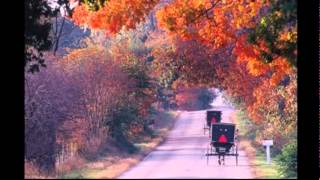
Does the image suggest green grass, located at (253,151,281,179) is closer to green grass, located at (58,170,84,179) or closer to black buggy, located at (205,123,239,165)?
black buggy, located at (205,123,239,165)

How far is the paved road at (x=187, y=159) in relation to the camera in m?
19.5

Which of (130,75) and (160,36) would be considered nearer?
(130,75)

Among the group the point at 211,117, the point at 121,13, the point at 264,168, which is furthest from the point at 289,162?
the point at 211,117

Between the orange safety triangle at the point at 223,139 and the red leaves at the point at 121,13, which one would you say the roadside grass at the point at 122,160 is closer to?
the orange safety triangle at the point at 223,139

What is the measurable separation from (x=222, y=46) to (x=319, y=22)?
36.0 ft

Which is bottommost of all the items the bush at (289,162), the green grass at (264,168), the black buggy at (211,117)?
the green grass at (264,168)

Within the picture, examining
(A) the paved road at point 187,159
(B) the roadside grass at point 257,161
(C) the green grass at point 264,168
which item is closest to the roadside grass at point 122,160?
(A) the paved road at point 187,159

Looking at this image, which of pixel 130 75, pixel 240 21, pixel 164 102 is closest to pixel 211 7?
pixel 240 21

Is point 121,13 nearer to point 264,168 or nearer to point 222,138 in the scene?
point 264,168

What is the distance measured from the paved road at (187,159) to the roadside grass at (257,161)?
0.31m

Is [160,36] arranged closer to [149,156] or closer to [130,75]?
[130,75]

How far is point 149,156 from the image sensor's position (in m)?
24.6

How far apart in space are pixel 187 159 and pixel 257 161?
3078 millimetres

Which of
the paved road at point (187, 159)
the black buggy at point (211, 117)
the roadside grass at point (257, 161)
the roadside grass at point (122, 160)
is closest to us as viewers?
the roadside grass at point (122, 160)
